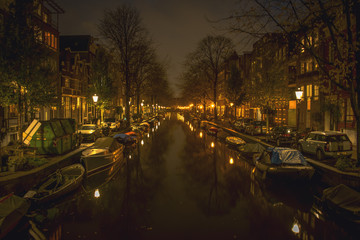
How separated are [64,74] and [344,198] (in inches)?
1512

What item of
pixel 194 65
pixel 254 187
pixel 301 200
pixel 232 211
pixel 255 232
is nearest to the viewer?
pixel 255 232

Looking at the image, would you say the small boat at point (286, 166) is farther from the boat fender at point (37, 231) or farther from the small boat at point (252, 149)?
the boat fender at point (37, 231)

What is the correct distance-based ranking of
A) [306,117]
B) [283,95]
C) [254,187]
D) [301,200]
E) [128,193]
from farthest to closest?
[306,117] → [283,95] → [254,187] → [128,193] → [301,200]

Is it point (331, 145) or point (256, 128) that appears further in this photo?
point (256, 128)

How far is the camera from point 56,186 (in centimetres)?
1074

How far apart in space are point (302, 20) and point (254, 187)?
822 cm

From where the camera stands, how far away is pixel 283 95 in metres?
31.2

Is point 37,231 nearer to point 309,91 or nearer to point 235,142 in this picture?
point 235,142

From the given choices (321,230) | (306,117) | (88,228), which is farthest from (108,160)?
(306,117)

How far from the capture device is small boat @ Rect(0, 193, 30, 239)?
7.50 m

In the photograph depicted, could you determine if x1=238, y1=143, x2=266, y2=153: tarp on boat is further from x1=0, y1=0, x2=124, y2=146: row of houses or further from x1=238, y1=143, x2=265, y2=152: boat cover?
x1=0, y1=0, x2=124, y2=146: row of houses

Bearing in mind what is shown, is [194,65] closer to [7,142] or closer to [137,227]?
[7,142]

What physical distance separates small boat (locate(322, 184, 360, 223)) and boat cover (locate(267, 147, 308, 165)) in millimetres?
3348

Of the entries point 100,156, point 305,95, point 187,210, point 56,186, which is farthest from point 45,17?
point 305,95
